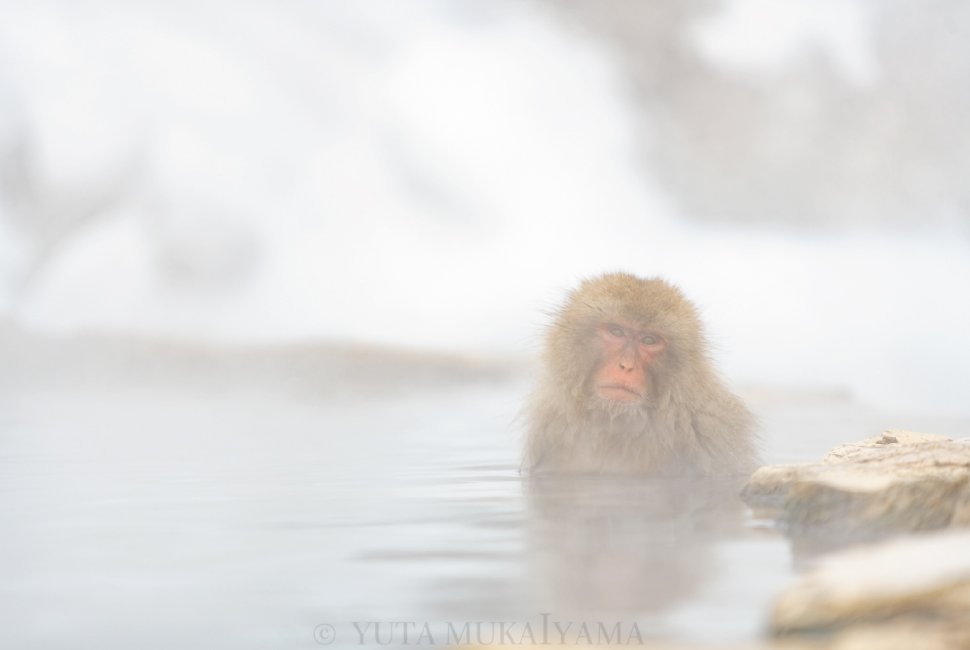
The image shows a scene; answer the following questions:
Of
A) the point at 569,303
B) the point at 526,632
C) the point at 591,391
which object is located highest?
the point at 569,303

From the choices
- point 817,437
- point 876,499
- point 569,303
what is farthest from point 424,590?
point 817,437

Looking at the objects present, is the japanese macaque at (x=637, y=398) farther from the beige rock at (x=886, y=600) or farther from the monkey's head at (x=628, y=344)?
the beige rock at (x=886, y=600)

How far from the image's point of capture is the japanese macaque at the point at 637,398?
2623 millimetres

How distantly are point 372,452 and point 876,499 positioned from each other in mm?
2418

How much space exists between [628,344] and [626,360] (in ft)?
0.32

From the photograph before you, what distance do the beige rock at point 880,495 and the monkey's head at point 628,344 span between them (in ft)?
2.45

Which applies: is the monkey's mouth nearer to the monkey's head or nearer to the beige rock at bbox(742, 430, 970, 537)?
the monkey's head

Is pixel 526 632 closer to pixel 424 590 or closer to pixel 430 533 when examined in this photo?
pixel 424 590

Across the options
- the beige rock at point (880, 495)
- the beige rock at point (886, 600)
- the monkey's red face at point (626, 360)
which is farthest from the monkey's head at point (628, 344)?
the beige rock at point (886, 600)

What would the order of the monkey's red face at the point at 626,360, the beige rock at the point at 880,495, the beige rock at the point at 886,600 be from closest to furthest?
the beige rock at the point at 886,600, the beige rock at the point at 880,495, the monkey's red face at the point at 626,360

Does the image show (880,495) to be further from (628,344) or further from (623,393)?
(628,344)

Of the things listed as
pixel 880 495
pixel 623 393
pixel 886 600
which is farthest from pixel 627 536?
pixel 623 393

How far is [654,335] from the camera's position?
2.68 meters

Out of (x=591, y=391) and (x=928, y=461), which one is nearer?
(x=928, y=461)
